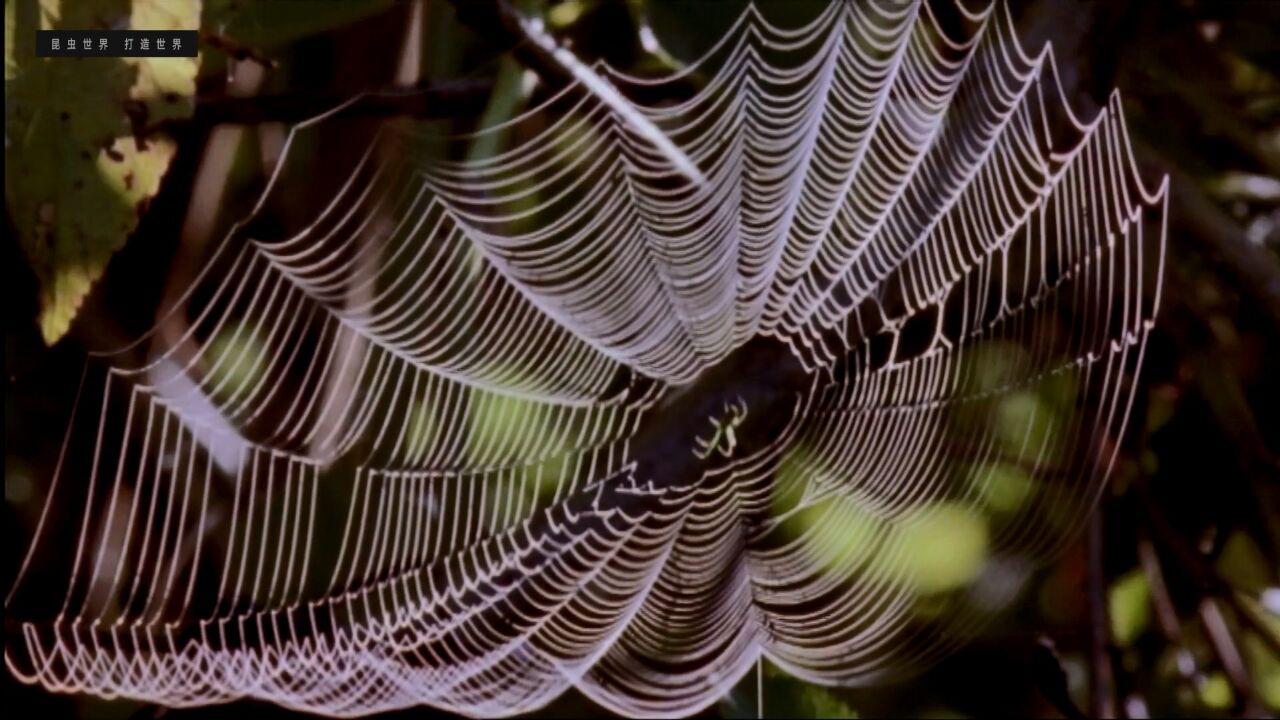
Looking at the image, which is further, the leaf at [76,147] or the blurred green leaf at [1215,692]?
the blurred green leaf at [1215,692]

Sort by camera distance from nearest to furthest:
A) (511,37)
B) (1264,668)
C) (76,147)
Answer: (76,147), (511,37), (1264,668)

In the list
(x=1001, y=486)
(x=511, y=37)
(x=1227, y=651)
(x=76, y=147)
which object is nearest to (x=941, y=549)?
(x=1001, y=486)

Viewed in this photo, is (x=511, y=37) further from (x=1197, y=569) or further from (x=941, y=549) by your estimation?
(x=1197, y=569)

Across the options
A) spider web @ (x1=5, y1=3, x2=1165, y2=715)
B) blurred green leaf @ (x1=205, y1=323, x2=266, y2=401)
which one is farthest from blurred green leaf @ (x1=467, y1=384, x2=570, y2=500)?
blurred green leaf @ (x1=205, y1=323, x2=266, y2=401)

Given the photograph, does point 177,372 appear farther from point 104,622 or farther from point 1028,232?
point 1028,232

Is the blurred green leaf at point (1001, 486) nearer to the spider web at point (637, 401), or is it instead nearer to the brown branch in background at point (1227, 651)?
the spider web at point (637, 401)

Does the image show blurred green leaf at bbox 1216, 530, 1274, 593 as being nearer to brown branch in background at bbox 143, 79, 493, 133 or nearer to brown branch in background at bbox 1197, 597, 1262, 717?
brown branch in background at bbox 1197, 597, 1262, 717

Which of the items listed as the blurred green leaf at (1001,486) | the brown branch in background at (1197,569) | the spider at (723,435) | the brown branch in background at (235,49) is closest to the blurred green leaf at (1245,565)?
the brown branch in background at (1197,569)
